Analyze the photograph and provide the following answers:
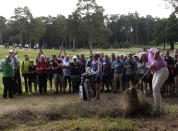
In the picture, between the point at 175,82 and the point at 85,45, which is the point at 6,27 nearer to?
the point at 85,45

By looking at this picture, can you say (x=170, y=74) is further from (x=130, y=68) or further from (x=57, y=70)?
(x=57, y=70)

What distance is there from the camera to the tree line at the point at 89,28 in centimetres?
5569

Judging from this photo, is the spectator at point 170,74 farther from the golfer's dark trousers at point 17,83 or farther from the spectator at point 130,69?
the golfer's dark trousers at point 17,83

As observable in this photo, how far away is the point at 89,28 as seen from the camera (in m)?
55.3

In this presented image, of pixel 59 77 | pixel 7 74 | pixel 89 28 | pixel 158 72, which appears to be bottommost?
pixel 59 77

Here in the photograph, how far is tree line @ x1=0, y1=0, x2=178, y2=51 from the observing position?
55688 mm

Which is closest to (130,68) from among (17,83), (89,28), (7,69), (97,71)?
(97,71)

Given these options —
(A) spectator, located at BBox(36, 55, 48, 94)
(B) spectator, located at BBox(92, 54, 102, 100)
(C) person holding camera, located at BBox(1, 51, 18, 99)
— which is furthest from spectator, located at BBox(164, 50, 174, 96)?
(C) person holding camera, located at BBox(1, 51, 18, 99)

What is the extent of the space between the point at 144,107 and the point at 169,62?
5.23 m

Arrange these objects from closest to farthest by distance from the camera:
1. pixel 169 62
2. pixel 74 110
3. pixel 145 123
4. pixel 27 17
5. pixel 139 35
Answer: pixel 145 123
pixel 74 110
pixel 169 62
pixel 27 17
pixel 139 35

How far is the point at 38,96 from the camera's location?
11.6 metres

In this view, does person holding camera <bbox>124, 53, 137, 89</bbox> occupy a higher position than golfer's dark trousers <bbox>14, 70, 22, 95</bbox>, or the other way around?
person holding camera <bbox>124, 53, 137, 89</bbox>

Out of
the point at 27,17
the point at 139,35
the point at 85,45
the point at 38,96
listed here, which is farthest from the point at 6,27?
the point at 38,96

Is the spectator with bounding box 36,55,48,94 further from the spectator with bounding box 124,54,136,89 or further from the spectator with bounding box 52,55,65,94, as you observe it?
the spectator with bounding box 124,54,136,89
